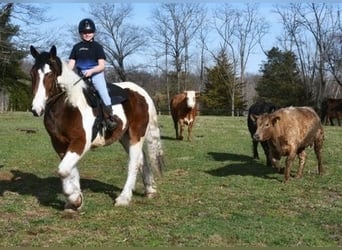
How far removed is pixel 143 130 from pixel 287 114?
3.81 m

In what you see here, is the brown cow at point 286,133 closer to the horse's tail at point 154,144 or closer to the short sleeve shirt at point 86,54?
the horse's tail at point 154,144

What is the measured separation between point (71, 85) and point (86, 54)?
26.5 inches

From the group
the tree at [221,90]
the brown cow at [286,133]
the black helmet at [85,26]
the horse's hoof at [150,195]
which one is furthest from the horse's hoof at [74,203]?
the tree at [221,90]

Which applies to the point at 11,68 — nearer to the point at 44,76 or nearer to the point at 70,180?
the point at 70,180

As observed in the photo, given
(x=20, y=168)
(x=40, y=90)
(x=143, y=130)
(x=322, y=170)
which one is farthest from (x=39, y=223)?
(x=322, y=170)

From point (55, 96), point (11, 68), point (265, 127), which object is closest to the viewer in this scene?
point (55, 96)

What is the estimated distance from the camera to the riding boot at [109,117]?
784cm

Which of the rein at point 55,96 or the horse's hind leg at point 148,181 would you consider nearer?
the rein at point 55,96

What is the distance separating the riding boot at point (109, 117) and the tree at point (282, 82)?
48275mm

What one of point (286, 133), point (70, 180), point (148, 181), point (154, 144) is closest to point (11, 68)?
point (286, 133)

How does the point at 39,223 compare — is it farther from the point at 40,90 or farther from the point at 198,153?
the point at 198,153

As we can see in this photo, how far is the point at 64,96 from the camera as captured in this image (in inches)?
294

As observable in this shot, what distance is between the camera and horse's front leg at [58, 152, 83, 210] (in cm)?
724

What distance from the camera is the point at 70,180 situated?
7480 millimetres
